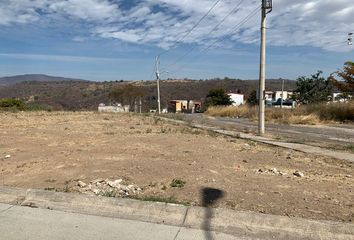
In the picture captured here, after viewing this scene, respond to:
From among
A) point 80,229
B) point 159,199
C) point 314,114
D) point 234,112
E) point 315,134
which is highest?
point 159,199

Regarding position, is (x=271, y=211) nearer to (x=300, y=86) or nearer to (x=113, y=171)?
(x=113, y=171)

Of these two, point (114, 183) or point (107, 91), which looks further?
point (107, 91)

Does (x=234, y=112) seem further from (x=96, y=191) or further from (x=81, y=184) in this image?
(x=96, y=191)

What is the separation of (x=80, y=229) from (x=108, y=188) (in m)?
1.74

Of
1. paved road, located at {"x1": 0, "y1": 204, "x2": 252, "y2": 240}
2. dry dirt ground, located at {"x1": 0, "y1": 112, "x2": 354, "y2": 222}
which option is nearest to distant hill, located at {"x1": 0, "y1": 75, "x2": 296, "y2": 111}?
dry dirt ground, located at {"x1": 0, "y1": 112, "x2": 354, "y2": 222}

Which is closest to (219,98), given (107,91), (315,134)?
(107,91)

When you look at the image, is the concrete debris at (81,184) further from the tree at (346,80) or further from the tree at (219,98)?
the tree at (219,98)

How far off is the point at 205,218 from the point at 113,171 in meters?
3.14

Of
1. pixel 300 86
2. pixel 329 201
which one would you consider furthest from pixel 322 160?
pixel 300 86

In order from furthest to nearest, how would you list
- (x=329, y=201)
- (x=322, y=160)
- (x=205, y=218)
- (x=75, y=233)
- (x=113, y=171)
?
1. (x=322, y=160)
2. (x=113, y=171)
3. (x=329, y=201)
4. (x=205, y=218)
5. (x=75, y=233)

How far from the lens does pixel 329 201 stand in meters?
6.04

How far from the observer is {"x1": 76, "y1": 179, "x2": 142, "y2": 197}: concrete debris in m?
6.51

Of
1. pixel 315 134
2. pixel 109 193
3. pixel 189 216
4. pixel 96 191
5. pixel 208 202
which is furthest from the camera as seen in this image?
pixel 315 134

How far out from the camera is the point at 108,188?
681 centimetres
